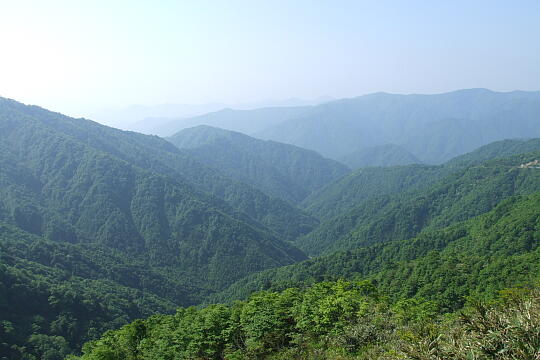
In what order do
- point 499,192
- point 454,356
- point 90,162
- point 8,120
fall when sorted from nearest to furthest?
point 454,356 < point 499,192 < point 90,162 < point 8,120

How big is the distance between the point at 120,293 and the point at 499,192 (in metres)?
128

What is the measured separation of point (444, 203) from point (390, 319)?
426ft

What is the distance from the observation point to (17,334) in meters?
57.1

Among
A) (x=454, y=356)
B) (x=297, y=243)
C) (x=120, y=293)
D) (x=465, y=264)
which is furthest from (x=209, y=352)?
(x=297, y=243)

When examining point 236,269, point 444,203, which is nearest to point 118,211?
point 236,269

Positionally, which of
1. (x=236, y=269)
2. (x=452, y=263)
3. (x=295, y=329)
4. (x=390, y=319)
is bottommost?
(x=236, y=269)

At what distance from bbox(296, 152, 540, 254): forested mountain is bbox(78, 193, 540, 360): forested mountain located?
50.3m

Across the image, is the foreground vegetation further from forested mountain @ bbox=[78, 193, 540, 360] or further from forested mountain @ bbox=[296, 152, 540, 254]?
forested mountain @ bbox=[296, 152, 540, 254]

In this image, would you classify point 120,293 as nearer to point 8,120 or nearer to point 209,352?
point 209,352

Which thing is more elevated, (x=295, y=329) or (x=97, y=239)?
(x=295, y=329)

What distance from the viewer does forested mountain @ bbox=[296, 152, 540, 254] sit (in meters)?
127

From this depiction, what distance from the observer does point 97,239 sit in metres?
141

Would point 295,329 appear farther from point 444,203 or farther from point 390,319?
point 444,203

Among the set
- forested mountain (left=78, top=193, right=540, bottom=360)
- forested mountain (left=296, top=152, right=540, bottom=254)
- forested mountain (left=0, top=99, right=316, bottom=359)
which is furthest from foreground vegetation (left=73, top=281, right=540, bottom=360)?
forested mountain (left=296, top=152, right=540, bottom=254)
